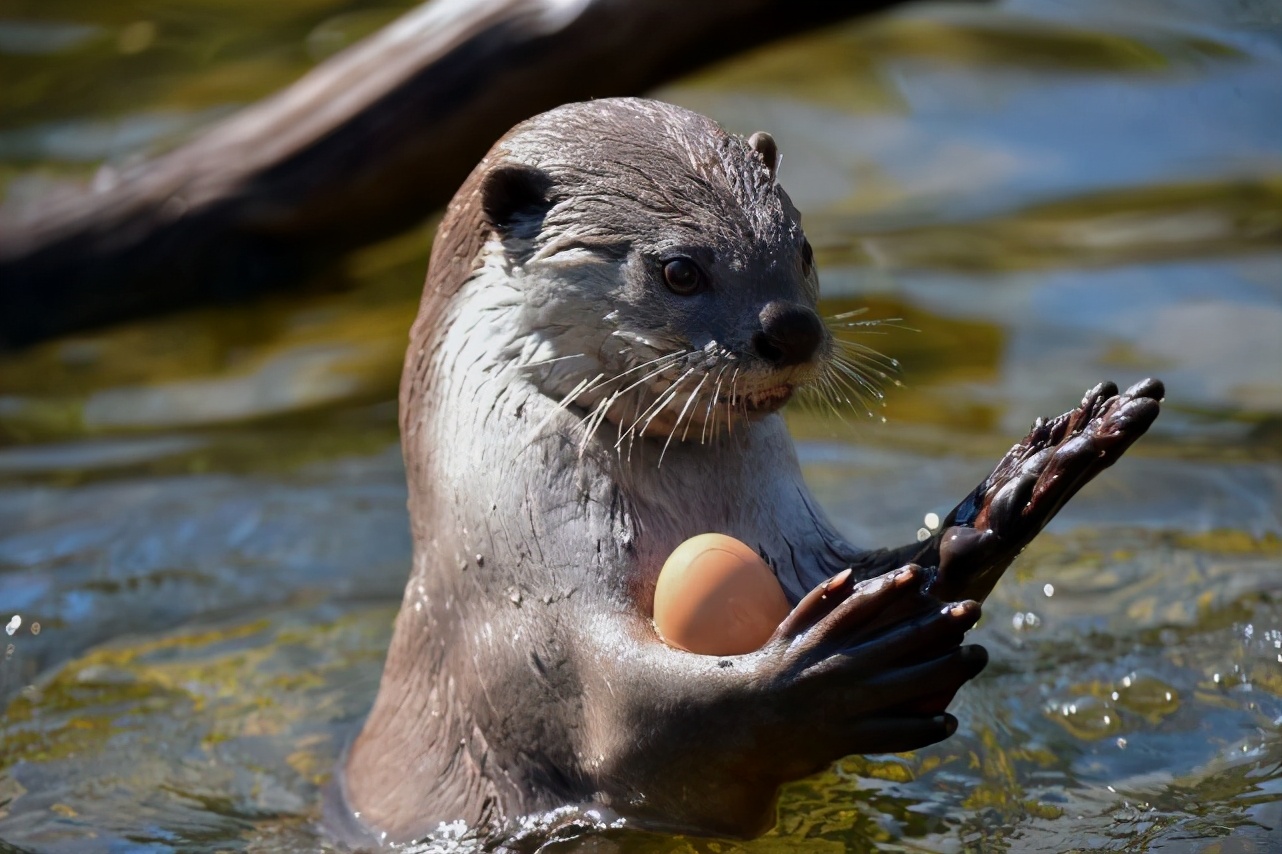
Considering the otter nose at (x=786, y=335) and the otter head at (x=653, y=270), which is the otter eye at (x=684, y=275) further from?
the otter nose at (x=786, y=335)

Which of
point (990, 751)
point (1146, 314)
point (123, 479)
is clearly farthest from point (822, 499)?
point (123, 479)

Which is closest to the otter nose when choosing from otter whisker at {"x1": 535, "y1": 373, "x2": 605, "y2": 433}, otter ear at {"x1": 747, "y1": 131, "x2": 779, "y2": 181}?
otter whisker at {"x1": 535, "y1": 373, "x2": 605, "y2": 433}

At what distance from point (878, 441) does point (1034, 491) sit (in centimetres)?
286

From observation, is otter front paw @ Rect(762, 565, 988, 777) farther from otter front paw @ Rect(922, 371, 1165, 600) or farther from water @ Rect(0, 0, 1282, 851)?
water @ Rect(0, 0, 1282, 851)

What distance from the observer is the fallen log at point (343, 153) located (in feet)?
19.7

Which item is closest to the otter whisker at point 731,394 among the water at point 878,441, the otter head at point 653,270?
the otter head at point 653,270

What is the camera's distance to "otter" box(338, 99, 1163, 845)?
101 inches

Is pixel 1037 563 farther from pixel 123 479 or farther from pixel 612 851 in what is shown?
pixel 123 479

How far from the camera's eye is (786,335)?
2.67 metres

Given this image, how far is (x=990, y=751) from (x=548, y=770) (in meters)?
1.13

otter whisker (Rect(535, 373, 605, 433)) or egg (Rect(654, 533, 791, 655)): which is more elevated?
otter whisker (Rect(535, 373, 605, 433))

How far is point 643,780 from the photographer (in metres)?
2.77

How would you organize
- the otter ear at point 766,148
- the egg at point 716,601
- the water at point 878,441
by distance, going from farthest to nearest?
the water at point 878,441
the otter ear at point 766,148
the egg at point 716,601

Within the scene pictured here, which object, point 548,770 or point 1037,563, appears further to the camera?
point 1037,563
